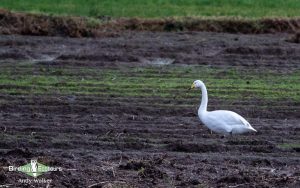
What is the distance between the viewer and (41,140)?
45.1ft

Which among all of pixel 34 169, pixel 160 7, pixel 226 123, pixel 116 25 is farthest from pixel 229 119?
pixel 160 7

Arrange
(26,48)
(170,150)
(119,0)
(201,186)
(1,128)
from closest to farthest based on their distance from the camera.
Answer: (201,186)
(170,150)
(1,128)
(26,48)
(119,0)

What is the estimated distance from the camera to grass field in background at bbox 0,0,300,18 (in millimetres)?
29422

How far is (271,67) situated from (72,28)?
256 inches

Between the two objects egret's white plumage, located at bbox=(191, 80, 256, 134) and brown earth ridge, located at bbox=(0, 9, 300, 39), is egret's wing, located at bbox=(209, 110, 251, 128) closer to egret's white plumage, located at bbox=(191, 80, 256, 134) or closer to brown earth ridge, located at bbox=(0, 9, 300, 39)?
egret's white plumage, located at bbox=(191, 80, 256, 134)

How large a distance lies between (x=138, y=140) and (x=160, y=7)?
56.9 feet

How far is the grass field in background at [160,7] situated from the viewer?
2942 centimetres

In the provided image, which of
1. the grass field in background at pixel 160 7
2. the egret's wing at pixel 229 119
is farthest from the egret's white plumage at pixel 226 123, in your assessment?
the grass field in background at pixel 160 7

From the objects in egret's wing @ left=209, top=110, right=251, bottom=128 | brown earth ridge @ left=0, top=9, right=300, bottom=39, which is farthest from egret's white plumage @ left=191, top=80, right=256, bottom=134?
brown earth ridge @ left=0, top=9, right=300, bottom=39

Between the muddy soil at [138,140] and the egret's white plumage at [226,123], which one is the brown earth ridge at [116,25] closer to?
the muddy soil at [138,140]

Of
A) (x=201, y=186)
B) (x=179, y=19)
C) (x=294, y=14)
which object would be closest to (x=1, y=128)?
(x=201, y=186)

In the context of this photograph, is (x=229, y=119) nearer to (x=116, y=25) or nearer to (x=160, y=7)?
(x=116, y=25)

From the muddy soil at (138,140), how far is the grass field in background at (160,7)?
22.7ft

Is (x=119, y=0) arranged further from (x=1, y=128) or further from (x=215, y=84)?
(x=1, y=128)
